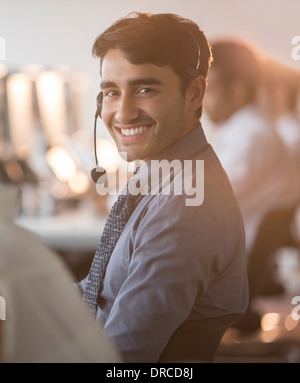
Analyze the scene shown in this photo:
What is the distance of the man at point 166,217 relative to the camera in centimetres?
93

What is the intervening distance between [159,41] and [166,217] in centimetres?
25

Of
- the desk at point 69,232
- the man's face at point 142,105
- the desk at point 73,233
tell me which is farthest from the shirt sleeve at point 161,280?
the desk at point 69,232

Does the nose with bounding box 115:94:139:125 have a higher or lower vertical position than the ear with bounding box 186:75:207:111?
lower

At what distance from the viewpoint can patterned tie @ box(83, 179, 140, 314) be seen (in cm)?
100

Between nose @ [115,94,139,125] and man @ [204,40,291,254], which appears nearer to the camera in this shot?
nose @ [115,94,139,125]

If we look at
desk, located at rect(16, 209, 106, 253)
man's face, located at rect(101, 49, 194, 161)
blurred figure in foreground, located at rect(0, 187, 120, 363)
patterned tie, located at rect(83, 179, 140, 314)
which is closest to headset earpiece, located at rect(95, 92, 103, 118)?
man's face, located at rect(101, 49, 194, 161)

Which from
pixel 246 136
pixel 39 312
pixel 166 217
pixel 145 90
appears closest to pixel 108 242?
pixel 166 217

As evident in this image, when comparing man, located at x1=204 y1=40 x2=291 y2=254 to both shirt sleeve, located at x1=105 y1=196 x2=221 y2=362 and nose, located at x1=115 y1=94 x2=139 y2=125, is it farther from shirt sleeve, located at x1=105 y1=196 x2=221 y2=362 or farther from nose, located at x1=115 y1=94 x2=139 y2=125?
shirt sleeve, located at x1=105 y1=196 x2=221 y2=362

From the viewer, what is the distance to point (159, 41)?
1003 mm

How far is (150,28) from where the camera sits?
1.01 meters

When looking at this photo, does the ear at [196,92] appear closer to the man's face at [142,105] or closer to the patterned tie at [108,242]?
the man's face at [142,105]

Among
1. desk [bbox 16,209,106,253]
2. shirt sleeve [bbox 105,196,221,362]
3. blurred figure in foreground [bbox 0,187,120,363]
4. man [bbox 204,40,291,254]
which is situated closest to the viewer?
blurred figure in foreground [bbox 0,187,120,363]

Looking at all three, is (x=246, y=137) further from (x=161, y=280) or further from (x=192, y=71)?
(x=161, y=280)
